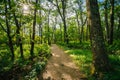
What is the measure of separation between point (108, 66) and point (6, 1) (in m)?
11.2

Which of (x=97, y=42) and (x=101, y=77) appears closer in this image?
(x=101, y=77)

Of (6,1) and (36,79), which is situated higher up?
(6,1)

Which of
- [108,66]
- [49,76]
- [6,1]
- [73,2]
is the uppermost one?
[73,2]

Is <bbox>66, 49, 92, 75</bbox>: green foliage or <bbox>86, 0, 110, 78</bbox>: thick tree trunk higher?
<bbox>86, 0, 110, 78</bbox>: thick tree trunk

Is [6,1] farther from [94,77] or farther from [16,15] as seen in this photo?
[94,77]

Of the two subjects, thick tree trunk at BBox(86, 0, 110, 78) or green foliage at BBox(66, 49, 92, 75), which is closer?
thick tree trunk at BBox(86, 0, 110, 78)

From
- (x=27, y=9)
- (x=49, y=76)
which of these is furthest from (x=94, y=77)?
(x=27, y=9)

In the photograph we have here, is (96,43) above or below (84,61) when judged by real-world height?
above

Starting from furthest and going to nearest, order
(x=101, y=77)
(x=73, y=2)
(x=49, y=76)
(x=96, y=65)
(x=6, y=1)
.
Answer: (x=73, y=2) → (x=6, y=1) → (x=49, y=76) → (x=96, y=65) → (x=101, y=77)

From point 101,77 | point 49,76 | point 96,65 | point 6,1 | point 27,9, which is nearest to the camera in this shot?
point 101,77

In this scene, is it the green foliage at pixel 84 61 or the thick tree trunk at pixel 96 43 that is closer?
the thick tree trunk at pixel 96 43

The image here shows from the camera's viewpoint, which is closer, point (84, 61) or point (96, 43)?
point (96, 43)

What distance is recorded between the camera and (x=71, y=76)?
9.09 m

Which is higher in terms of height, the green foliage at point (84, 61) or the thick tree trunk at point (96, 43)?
the thick tree trunk at point (96, 43)
